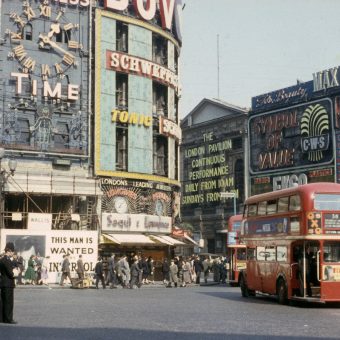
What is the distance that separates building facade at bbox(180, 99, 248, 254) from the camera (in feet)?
267

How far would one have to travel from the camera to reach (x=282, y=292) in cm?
2469

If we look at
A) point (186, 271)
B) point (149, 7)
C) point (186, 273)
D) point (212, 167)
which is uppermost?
point (149, 7)

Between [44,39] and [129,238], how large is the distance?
13.8 meters

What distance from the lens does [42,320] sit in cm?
1761

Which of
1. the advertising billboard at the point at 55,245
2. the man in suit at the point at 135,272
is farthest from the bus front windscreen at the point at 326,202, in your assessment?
the advertising billboard at the point at 55,245

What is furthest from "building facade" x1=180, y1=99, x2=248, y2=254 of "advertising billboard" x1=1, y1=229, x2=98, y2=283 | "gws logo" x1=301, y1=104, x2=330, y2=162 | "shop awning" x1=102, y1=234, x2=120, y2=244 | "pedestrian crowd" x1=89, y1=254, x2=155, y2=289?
"pedestrian crowd" x1=89, y1=254, x2=155, y2=289

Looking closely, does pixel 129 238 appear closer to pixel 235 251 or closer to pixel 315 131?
pixel 235 251

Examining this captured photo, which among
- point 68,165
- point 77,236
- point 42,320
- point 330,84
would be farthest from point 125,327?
point 330,84

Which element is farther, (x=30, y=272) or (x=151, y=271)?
(x=151, y=271)

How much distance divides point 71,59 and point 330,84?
31125mm

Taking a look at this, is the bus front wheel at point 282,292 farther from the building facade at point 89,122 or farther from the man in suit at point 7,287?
the building facade at point 89,122

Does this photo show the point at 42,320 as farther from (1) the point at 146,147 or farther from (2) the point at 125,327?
(1) the point at 146,147

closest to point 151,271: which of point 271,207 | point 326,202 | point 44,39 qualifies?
point 44,39

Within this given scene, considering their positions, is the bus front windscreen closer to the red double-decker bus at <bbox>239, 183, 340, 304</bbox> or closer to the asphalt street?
the red double-decker bus at <bbox>239, 183, 340, 304</bbox>
